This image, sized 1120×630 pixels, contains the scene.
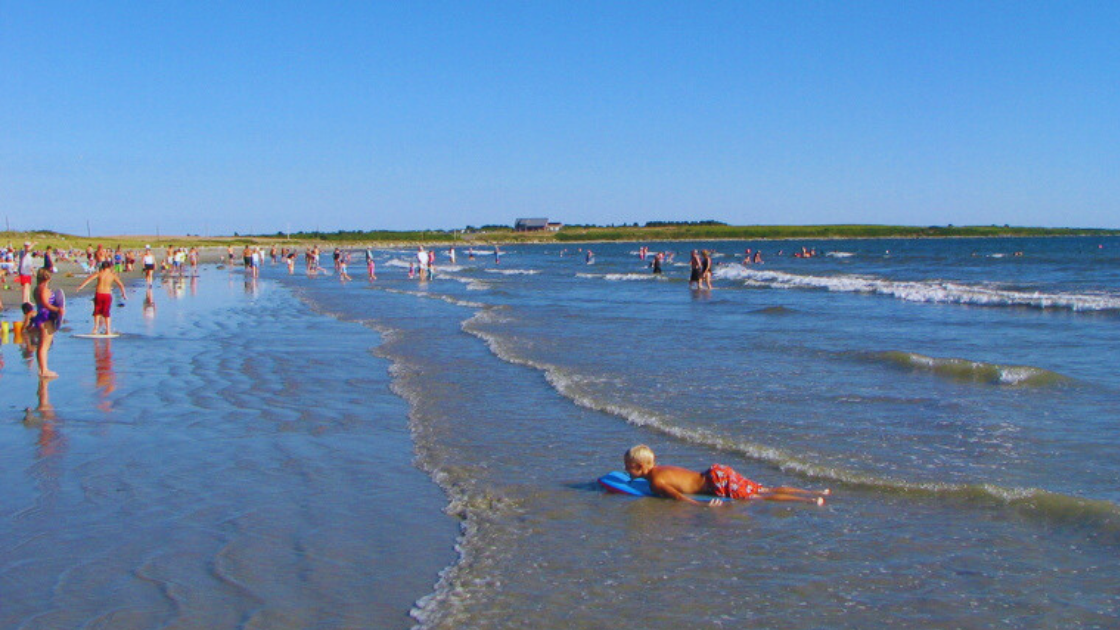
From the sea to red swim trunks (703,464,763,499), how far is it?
0.42 feet

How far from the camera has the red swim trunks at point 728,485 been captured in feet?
21.9

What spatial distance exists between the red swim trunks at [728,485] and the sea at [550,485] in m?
0.13

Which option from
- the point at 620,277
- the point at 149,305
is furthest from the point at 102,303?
the point at 620,277

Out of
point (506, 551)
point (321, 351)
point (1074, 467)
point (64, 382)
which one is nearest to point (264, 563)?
point (506, 551)

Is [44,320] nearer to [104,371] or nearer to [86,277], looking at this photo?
[104,371]

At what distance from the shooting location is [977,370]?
1232 cm

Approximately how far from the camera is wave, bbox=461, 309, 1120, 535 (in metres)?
6.15

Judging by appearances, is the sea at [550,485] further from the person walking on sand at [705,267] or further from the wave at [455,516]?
the person walking on sand at [705,267]

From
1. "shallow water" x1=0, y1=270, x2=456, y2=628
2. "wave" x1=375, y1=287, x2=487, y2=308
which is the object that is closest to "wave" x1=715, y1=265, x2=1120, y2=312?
"wave" x1=375, y1=287, x2=487, y2=308

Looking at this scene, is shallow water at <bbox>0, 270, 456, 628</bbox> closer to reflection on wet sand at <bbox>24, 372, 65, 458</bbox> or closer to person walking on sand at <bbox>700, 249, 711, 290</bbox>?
reflection on wet sand at <bbox>24, 372, 65, 458</bbox>

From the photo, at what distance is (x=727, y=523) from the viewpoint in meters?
6.22

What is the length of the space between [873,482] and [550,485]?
242cm

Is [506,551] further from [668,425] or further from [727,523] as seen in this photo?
[668,425]

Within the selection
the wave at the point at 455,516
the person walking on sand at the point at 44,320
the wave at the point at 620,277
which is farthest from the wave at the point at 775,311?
the wave at the point at 620,277
